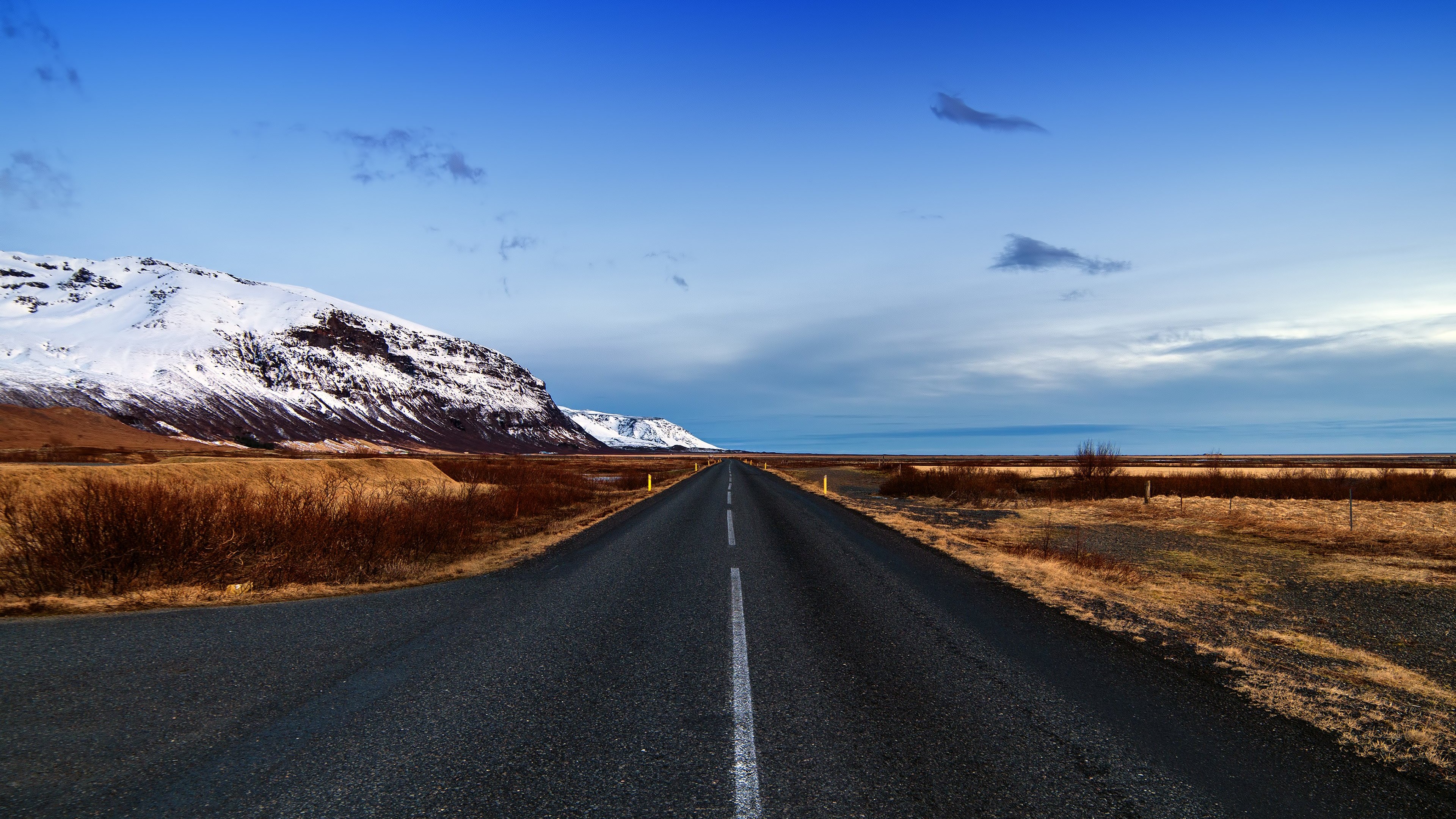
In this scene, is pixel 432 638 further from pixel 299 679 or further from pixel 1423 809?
pixel 1423 809

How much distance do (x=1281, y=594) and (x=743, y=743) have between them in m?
11.1

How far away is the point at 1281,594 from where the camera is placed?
419 inches

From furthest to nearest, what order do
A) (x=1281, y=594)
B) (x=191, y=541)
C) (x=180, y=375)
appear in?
(x=180, y=375) < (x=1281, y=594) < (x=191, y=541)

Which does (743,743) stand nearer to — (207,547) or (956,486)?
(207,547)

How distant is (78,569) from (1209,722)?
13.9 m

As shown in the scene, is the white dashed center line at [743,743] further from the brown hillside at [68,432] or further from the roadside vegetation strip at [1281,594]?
the brown hillside at [68,432]

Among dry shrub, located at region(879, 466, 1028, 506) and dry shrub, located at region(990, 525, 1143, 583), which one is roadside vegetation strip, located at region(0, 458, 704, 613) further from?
dry shrub, located at region(879, 466, 1028, 506)

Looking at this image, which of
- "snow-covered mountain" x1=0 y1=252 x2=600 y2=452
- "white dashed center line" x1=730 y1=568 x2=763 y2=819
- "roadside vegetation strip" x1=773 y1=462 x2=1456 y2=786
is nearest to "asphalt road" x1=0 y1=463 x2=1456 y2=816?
"white dashed center line" x1=730 y1=568 x2=763 y2=819

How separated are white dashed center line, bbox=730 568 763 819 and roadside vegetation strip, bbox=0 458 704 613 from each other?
670 cm

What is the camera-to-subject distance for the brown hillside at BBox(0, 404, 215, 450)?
67500 mm

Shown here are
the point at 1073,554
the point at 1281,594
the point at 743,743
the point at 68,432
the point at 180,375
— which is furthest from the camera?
the point at 180,375

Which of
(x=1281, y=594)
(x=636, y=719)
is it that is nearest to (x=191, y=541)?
(x=636, y=719)

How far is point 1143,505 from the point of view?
88.7ft

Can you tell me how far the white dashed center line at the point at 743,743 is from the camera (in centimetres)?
355
